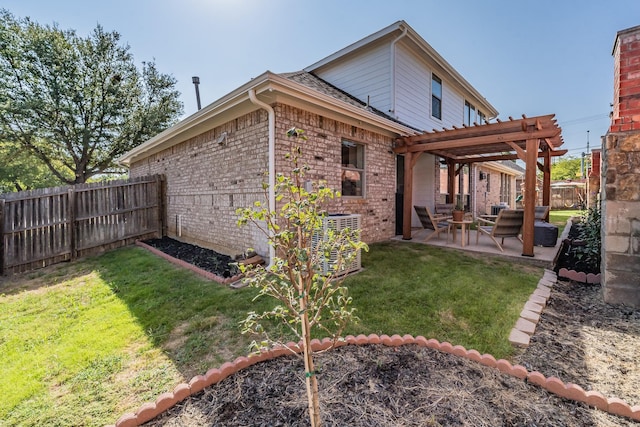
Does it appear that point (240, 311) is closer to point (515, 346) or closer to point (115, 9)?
point (515, 346)

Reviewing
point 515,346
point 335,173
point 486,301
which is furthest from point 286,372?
point 335,173

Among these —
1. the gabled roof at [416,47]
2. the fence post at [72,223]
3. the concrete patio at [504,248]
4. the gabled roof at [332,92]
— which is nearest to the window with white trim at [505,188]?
the gabled roof at [416,47]

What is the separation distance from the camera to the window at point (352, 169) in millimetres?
6156

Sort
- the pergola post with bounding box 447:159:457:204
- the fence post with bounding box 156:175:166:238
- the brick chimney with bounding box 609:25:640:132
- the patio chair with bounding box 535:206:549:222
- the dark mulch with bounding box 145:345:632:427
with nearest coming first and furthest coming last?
the dark mulch with bounding box 145:345:632:427 < the brick chimney with bounding box 609:25:640:132 < the patio chair with bounding box 535:206:549:222 < the fence post with bounding box 156:175:166:238 < the pergola post with bounding box 447:159:457:204

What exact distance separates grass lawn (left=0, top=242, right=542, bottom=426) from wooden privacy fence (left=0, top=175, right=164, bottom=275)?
793 mm

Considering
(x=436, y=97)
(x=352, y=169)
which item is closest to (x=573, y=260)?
(x=352, y=169)

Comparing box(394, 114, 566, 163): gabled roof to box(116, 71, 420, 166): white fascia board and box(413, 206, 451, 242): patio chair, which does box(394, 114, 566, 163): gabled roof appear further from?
box(413, 206, 451, 242): patio chair

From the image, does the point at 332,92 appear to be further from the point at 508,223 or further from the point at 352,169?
the point at 508,223

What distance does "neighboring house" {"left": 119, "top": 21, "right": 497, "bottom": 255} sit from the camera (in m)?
4.93

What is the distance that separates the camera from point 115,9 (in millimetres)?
8531

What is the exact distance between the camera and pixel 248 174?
17.6ft

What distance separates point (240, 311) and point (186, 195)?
5.45 m

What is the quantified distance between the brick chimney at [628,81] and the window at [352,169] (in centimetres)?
407

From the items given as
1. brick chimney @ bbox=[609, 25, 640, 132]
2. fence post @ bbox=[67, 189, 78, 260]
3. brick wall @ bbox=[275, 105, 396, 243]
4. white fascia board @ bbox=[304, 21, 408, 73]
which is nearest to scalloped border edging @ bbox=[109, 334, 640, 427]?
brick wall @ bbox=[275, 105, 396, 243]
